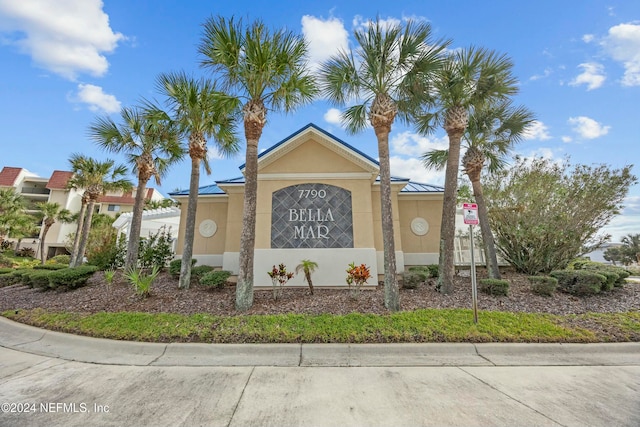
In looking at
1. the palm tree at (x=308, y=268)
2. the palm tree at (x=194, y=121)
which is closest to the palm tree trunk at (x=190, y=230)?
the palm tree at (x=194, y=121)

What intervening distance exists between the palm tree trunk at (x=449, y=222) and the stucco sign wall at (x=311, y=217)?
3.26 m

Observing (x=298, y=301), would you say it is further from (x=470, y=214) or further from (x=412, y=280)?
(x=470, y=214)

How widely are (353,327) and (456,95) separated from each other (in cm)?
835

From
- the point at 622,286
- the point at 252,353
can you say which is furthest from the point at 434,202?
the point at 252,353

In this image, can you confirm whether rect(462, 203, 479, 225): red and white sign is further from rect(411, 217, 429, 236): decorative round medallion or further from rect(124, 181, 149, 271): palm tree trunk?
rect(124, 181, 149, 271): palm tree trunk

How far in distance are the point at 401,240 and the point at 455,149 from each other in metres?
5.19

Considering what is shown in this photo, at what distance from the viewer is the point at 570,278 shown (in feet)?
27.5

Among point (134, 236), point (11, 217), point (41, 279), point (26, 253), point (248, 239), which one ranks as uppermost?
point (11, 217)

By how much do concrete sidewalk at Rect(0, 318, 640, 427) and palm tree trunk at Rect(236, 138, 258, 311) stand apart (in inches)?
75.4

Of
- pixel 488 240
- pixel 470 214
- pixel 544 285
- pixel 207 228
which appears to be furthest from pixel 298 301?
pixel 488 240

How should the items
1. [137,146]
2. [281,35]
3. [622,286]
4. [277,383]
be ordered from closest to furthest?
1. [277,383]
2. [281,35]
3. [622,286]
4. [137,146]

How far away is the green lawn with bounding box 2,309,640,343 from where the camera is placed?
5.42 m

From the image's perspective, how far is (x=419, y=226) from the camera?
12.8 meters

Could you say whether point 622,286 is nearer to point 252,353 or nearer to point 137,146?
point 252,353
